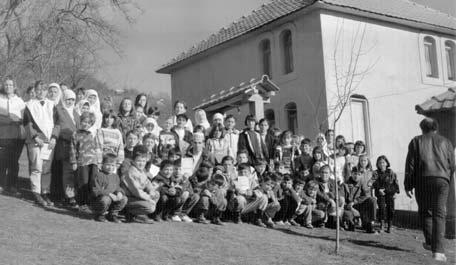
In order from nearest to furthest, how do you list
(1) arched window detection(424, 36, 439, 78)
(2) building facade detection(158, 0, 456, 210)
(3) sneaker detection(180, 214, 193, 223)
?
(3) sneaker detection(180, 214, 193, 223) → (2) building facade detection(158, 0, 456, 210) → (1) arched window detection(424, 36, 439, 78)

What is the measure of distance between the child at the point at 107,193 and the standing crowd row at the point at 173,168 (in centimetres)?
1

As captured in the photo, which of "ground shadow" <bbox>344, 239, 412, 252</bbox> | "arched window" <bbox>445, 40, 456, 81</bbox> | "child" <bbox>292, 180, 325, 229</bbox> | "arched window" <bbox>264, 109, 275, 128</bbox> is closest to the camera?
"ground shadow" <bbox>344, 239, 412, 252</bbox>

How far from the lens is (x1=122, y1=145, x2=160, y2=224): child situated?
8.84m

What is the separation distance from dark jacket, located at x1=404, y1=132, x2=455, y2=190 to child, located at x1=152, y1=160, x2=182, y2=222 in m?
3.52

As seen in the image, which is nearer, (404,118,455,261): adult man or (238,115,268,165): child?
(404,118,455,261): adult man

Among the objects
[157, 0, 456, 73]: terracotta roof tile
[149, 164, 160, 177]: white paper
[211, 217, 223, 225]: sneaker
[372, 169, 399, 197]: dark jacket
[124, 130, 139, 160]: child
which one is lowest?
[211, 217, 223, 225]: sneaker

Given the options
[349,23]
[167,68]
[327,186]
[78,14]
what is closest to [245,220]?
[327,186]

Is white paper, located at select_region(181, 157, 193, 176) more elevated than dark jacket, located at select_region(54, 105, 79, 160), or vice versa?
dark jacket, located at select_region(54, 105, 79, 160)

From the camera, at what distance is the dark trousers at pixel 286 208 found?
35.0ft

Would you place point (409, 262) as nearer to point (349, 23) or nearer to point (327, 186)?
point (327, 186)

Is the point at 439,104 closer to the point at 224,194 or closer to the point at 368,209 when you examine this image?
the point at 368,209

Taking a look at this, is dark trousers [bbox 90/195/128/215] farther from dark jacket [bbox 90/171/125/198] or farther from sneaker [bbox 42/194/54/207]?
sneaker [bbox 42/194/54/207]

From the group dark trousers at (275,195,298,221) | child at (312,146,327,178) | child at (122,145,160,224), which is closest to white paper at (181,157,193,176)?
child at (122,145,160,224)

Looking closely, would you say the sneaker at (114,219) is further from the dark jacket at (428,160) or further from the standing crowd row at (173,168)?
the dark jacket at (428,160)
